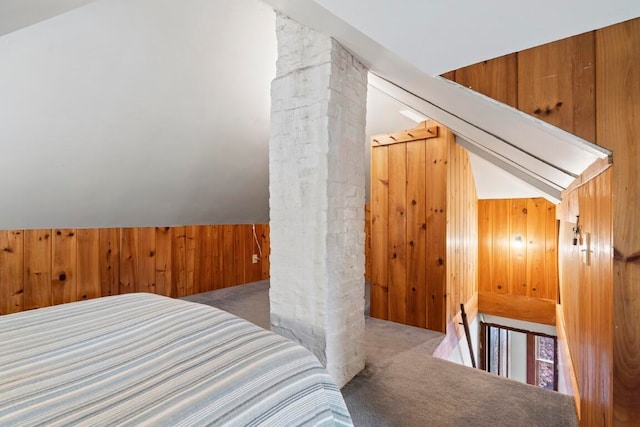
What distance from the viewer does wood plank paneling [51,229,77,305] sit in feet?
9.01

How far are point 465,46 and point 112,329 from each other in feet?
5.10

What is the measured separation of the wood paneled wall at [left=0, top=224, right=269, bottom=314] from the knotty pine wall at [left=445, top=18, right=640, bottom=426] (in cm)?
353

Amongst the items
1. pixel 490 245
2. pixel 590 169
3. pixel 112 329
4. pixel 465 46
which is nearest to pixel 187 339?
pixel 112 329

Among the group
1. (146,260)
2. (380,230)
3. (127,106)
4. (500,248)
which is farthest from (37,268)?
(500,248)

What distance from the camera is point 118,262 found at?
319 cm

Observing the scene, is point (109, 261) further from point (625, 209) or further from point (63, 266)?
point (625, 209)

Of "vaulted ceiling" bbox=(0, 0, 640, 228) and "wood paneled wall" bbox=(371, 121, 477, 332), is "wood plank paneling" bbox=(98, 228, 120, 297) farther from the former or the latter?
"wood paneled wall" bbox=(371, 121, 477, 332)

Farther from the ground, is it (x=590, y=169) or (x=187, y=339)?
(x=590, y=169)

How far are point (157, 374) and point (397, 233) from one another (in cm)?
232

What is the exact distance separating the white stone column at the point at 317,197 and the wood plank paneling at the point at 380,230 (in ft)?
3.32

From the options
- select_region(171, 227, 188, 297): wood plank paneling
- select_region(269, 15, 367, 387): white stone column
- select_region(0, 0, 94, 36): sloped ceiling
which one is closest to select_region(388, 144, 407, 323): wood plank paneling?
select_region(269, 15, 367, 387): white stone column

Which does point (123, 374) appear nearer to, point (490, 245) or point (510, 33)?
point (510, 33)

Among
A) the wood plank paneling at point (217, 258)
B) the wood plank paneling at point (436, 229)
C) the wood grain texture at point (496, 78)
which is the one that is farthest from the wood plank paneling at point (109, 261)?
the wood grain texture at point (496, 78)

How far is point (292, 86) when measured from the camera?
5.76ft
